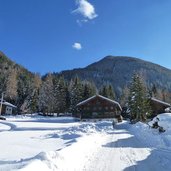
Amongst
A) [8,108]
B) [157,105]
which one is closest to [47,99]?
[8,108]

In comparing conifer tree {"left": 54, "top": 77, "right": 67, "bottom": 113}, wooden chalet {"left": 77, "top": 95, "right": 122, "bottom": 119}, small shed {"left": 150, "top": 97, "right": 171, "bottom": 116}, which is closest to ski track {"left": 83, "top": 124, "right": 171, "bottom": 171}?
wooden chalet {"left": 77, "top": 95, "right": 122, "bottom": 119}

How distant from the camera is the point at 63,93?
98750 mm

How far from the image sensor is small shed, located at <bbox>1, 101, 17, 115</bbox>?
100700mm

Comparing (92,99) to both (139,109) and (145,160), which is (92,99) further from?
(145,160)

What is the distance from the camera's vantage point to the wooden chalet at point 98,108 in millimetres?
71500

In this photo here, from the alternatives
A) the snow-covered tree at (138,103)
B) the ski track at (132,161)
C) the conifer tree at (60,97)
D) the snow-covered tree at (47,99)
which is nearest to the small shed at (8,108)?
the snow-covered tree at (47,99)

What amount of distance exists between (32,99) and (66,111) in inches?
499

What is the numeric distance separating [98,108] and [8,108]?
145 ft

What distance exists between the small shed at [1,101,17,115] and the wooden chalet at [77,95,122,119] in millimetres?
38522

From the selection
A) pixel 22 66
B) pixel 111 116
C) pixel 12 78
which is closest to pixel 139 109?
pixel 111 116

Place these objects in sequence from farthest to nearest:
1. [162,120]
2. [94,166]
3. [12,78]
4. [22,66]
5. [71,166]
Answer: [22,66]
[12,78]
[162,120]
[94,166]
[71,166]

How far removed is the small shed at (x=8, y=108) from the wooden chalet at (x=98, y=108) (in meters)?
38.5

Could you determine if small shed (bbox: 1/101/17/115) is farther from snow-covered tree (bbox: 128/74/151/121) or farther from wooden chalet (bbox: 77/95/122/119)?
snow-covered tree (bbox: 128/74/151/121)

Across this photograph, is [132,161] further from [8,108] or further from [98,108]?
[8,108]
